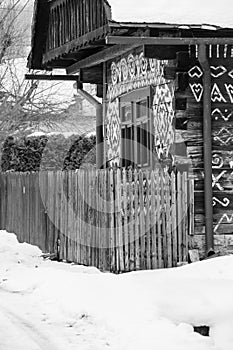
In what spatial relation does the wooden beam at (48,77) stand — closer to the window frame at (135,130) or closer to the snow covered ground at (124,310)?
the window frame at (135,130)

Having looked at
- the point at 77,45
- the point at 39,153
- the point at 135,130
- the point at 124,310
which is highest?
the point at 77,45

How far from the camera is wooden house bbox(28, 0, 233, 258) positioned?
447 inches

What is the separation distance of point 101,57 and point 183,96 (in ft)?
9.50

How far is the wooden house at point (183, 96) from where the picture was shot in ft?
37.2

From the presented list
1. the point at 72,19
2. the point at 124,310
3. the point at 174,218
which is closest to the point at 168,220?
the point at 174,218

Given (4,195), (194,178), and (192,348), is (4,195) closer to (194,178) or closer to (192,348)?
(194,178)

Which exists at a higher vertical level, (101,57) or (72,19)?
(72,19)

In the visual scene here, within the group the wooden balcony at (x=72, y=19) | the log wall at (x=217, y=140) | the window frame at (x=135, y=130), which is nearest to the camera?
the log wall at (x=217, y=140)

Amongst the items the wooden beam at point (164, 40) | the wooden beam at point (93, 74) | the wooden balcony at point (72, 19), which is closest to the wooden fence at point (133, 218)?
the wooden beam at point (164, 40)

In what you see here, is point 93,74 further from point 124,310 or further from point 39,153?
point 39,153

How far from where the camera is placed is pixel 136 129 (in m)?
13.9

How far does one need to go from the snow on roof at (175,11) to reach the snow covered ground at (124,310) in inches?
152

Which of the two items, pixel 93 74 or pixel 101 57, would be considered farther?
pixel 93 74

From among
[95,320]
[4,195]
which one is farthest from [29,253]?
[95,320]
